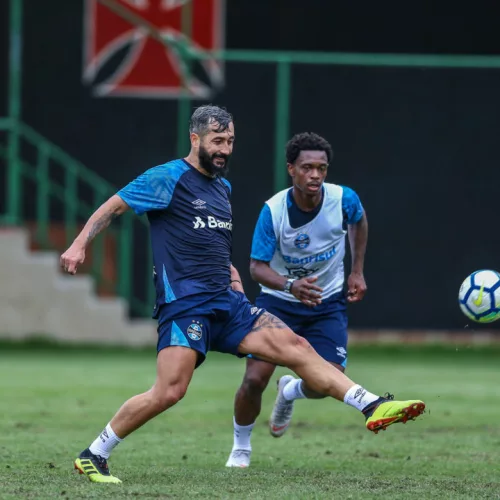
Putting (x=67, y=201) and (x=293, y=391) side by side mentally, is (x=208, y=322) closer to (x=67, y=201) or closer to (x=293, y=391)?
(x=293, y=391)

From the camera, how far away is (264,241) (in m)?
9.10

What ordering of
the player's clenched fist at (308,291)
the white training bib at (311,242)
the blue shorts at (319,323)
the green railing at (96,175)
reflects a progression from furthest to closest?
the green railing at (96,175), the blue shorts at (319,323), the white training bib at (311,242), the player's clenched fist at (308,291)

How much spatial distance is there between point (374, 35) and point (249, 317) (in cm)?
1278

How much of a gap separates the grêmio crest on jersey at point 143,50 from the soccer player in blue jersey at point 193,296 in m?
11.0

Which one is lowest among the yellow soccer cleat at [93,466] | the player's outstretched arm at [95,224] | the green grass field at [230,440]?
the green grass field at [230,440]

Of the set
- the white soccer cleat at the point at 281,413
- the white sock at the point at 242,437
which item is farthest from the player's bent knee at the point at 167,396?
the white soccer cleat at the point at 281,413

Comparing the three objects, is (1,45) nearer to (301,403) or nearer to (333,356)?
(301,403)

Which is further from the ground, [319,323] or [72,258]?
[72,258]

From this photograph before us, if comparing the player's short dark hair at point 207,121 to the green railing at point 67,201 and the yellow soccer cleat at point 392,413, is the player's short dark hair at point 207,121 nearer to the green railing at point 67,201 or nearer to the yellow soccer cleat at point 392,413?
the yellow soccer cleat at point 392,413

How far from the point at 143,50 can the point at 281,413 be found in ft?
34.7

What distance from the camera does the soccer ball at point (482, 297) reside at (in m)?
8.44

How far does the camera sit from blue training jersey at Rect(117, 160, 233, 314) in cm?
783

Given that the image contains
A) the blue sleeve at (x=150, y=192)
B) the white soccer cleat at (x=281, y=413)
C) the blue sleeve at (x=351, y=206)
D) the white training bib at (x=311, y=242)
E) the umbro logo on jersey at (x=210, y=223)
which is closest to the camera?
the blue sleeve at (x=150, y=192)

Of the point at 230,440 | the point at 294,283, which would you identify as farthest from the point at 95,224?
the point at 230,440
